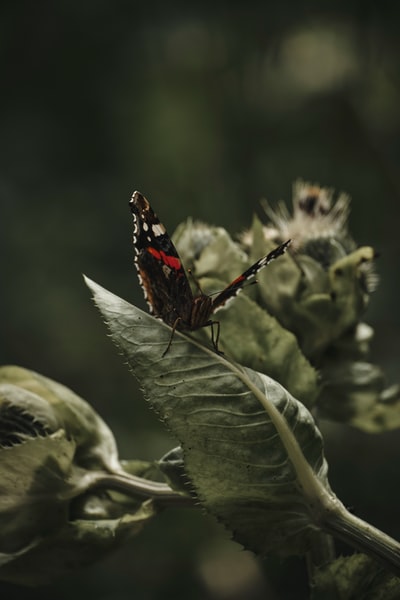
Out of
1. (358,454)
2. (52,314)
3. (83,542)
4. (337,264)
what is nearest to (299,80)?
(52,314)

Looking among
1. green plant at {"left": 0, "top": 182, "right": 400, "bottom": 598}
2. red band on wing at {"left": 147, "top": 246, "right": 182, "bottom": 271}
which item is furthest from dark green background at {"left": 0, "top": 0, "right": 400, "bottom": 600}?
red band on wing at {"left": 147, "top": 246, "right": 182, "bottom": 271}

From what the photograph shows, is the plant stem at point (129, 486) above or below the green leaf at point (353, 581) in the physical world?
above

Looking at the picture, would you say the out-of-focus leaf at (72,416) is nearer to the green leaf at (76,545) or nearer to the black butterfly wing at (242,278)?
the green leaf at (76,545)

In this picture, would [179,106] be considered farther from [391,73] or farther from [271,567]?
[271,567]

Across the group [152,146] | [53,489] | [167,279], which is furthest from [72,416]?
[152,146]

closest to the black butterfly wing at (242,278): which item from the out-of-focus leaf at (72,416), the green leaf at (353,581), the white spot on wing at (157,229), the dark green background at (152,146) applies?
the white spot on wing at (157,229)

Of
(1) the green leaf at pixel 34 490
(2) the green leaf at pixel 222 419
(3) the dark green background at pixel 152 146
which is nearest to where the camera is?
(2) the green leaf at pixel 222 419

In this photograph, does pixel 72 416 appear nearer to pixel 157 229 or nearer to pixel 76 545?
pixel 76 545
